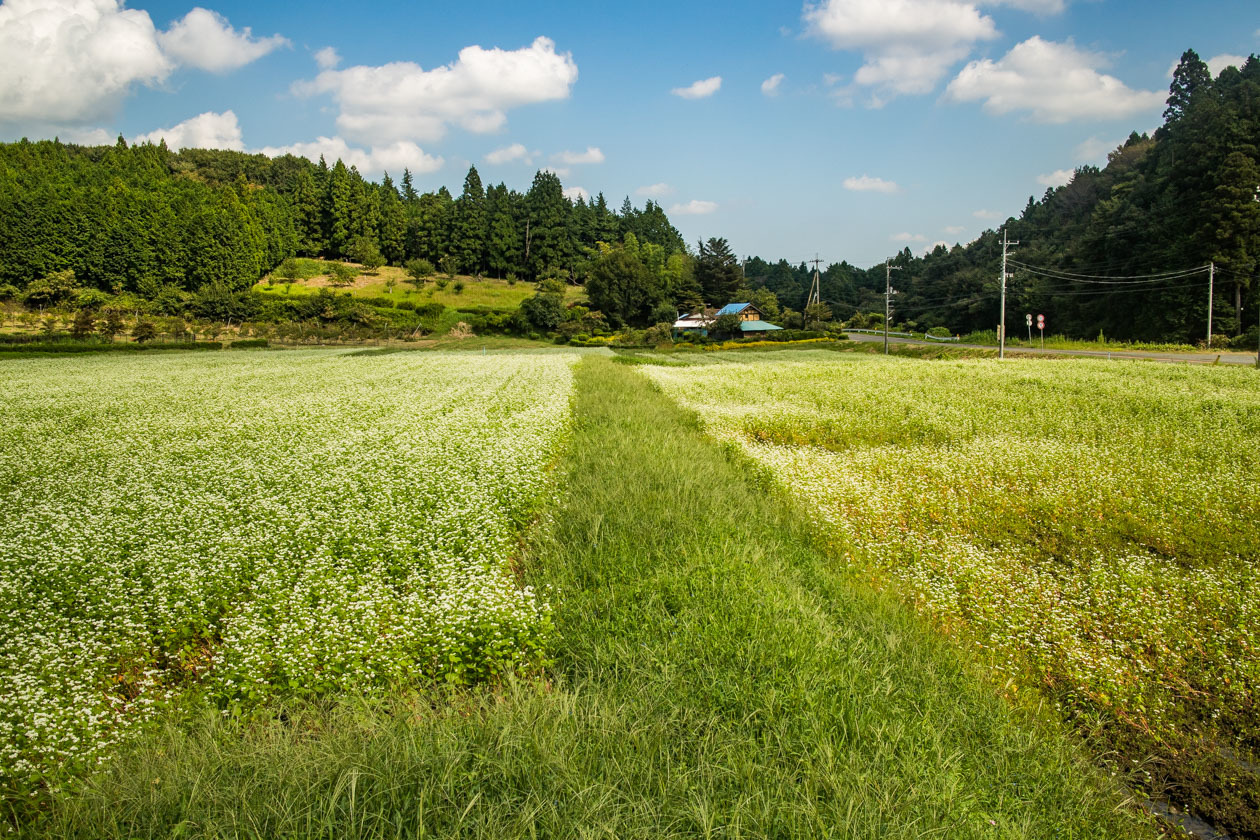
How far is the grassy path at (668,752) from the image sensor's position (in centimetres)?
233

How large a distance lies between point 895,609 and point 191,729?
184 inches

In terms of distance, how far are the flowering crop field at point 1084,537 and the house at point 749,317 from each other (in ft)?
183

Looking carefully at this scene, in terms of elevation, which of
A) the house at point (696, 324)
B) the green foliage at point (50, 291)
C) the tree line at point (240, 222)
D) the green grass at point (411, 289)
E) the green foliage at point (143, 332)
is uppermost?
the tree line at point (240, 222)

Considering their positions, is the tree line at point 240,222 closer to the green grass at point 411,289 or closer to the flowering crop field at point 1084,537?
the green grass at point 411,289

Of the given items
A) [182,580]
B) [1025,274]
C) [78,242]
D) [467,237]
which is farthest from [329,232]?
[182,580]

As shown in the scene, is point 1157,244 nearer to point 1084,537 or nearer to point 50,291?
point 1084,537

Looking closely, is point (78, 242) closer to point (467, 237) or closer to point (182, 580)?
point (467, 237)

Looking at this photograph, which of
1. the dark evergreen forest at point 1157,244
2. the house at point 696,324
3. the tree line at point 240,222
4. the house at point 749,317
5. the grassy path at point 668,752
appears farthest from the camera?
the house at point 749,317

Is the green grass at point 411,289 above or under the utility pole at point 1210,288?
above

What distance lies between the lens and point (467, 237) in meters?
89.2

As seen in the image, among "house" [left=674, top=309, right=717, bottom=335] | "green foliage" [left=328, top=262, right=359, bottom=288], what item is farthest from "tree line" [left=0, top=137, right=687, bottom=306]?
"house" [left=674, top=309, right=717, bottom=335]

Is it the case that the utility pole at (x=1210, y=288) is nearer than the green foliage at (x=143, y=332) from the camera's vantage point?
Yes

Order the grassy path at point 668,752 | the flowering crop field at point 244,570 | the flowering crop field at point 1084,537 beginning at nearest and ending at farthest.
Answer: the grassy path at point 668,752 < the flowering crop field at point 244,570 < the flowering crop field at point 1084,537

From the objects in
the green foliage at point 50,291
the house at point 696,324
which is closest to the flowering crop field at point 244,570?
the house at point 696,324
